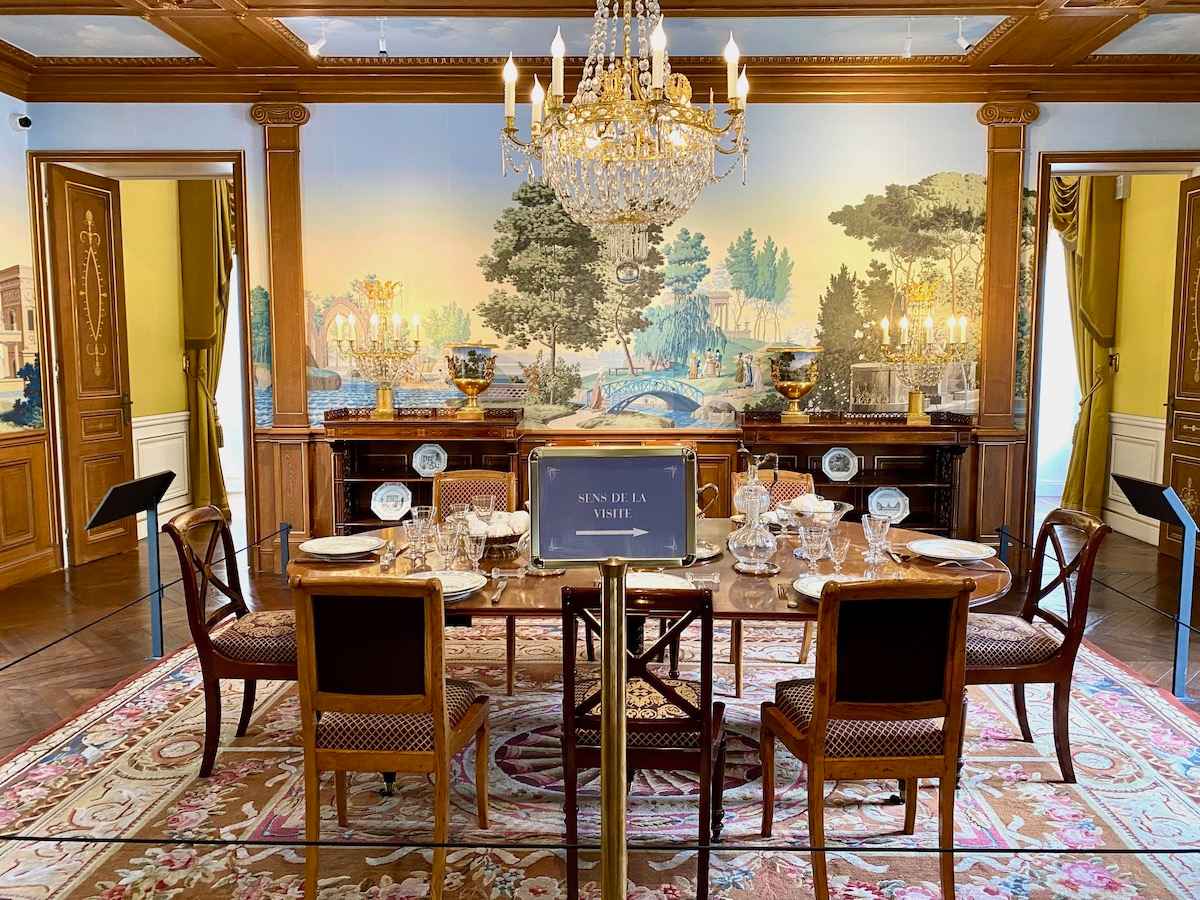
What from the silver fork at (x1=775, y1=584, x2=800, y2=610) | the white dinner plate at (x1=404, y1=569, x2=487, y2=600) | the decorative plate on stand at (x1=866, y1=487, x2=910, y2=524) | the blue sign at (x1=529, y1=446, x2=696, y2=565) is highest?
the blue sign at (x1=529, y1=446, x2=696, y2=565)

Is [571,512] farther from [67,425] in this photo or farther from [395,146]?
[67,425]

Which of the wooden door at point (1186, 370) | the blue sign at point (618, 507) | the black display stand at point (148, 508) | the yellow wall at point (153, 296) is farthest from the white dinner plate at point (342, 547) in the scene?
the wooden door at point (1186, 370)

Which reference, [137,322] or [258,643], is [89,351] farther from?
[258,643]

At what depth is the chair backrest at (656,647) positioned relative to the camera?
8.23 feet

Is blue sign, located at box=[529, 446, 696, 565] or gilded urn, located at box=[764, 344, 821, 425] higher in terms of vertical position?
gilded urn, located at box=[764, 344, 821, 425]

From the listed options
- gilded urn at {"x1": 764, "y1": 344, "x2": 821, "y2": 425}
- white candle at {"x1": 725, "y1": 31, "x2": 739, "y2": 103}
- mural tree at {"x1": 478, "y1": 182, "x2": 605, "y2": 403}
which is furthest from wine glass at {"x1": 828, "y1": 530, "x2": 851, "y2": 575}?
mural tree at {"x1": 478, "y1": 182, "x2": 605, "y2": 403}

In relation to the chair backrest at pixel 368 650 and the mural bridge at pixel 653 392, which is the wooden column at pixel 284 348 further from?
the chair backrest at pixel 368 650

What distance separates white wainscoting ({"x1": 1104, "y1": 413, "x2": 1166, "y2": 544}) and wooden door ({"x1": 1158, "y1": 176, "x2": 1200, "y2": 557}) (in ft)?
1.12

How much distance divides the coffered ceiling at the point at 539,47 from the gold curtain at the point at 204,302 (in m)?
2.45

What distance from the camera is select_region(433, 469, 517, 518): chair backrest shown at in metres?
4.75

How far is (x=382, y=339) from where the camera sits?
6625mm

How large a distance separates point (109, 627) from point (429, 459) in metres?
2.15

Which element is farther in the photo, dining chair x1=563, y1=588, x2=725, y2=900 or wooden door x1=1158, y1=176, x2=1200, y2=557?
wooden door x1=1158, y1=176, x2=1200, y2=557

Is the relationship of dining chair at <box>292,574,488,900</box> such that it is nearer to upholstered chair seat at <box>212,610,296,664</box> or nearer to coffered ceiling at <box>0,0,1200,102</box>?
upholstered chair seat at <box>212,610,296,664</box>
